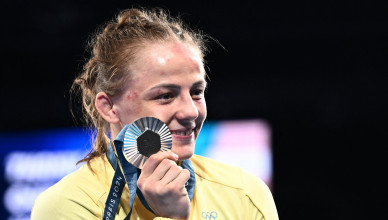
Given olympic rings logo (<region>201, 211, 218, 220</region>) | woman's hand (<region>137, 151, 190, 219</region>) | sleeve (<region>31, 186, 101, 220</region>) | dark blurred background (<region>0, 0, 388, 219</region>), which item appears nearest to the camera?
woman's hand (<region>137, 151, 190, 219</region>)

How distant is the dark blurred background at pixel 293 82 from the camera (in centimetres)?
452

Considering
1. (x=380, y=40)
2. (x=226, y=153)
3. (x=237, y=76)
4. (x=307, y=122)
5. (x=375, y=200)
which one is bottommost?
(x=375, y=200)

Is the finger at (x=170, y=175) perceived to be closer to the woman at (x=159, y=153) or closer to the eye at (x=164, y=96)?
the woman at (x=159, y=153)

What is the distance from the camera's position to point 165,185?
5.07 feet

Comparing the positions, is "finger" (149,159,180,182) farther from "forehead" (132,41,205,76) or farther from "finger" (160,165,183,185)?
"forehead" (132,41,205,76)

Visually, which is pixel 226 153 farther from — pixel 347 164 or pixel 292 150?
pixel 347 164

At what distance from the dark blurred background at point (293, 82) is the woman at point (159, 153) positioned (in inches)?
98.0

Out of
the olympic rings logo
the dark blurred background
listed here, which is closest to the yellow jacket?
the olympic rings logo

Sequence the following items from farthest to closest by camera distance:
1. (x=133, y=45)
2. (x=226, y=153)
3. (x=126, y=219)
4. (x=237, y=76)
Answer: (x=237, y=76), (x=226, y=153), (x=133, y=45), (x=126, y=219)

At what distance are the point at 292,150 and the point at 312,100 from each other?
0.46m

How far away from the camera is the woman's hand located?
1.55 m

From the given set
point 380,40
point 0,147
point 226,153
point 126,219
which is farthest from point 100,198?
point 380,40

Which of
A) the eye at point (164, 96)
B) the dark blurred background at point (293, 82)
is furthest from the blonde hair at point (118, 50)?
the dark blurred background at point (293, 82)

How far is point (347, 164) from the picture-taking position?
4574 millimetres
